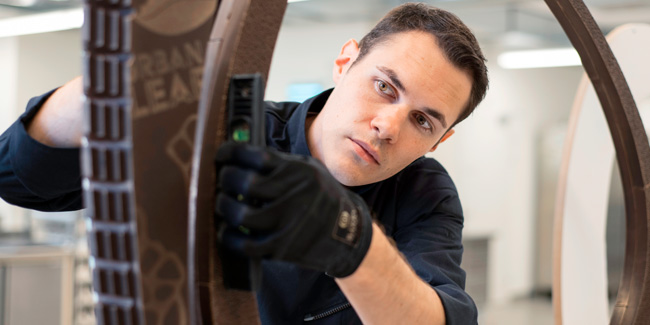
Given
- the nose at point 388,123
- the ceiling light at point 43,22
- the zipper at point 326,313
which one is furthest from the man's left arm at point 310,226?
the ceiling light at point 43,22

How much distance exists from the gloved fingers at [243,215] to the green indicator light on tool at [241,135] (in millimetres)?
46

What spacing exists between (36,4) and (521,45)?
444 centimetres

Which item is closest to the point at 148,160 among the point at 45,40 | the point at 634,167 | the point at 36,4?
the point at 634,167

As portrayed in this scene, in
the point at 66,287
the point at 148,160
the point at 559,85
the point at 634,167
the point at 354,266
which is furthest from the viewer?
the point at 559,85

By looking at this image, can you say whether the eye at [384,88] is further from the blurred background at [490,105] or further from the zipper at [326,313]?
the blurred background at [490,105]

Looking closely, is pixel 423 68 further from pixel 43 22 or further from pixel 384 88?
pixel 43 22

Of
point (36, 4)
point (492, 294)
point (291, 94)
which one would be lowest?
point (492, 294)

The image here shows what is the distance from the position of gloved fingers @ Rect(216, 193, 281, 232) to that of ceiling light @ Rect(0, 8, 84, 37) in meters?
4.79

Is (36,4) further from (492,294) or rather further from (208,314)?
(208,314)

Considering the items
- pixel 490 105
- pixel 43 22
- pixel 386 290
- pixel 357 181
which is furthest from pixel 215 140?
pixel 490 105

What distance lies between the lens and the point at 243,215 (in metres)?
0.46

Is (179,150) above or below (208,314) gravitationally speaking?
above

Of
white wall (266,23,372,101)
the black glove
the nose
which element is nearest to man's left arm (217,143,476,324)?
the black glove

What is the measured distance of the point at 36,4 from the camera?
5586 millimetres
